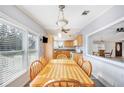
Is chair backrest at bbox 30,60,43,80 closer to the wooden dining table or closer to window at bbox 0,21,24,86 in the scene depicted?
the wooden dining table

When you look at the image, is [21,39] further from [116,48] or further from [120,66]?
[116,48]

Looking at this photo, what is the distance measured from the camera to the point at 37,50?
17.2ft

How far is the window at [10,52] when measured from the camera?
7.68ft

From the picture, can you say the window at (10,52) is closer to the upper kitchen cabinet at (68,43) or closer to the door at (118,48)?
the door at (118,48)

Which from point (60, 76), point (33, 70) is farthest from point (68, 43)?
point (60, 76)

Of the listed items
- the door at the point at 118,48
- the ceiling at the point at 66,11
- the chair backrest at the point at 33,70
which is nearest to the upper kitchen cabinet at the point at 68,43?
the door at the point at 118,48

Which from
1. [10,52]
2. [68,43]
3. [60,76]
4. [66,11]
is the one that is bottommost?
[60,76]

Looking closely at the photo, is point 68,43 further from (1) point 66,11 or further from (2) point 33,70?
(2) point 33,70

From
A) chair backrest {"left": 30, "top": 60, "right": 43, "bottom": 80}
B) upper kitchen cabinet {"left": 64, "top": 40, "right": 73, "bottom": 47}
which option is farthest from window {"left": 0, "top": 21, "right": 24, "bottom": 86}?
upper kitchen cabinet {"left": 64, "top": 40, "right": 73, "bottom": 47}

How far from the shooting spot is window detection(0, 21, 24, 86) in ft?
7.68

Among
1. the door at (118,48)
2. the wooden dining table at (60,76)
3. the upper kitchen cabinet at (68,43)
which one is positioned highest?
the upper kitchen cabinet at (68,43)

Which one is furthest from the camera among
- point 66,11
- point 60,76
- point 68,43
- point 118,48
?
point 68,43

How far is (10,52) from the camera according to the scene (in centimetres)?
269
